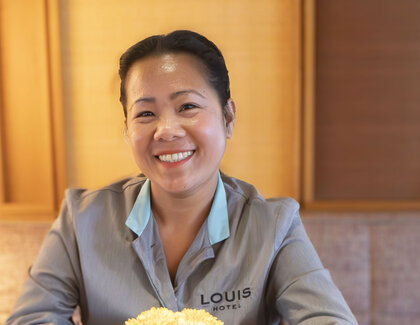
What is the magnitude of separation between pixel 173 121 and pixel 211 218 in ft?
0.86

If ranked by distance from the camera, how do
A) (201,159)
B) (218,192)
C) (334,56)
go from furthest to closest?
(334,56)
(218,192)
(201,159)

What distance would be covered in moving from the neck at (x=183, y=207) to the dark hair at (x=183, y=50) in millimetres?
223

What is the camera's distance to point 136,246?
0.91m

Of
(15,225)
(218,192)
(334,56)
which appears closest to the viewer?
(218,192)

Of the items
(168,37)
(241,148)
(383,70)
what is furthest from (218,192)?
(383,70)

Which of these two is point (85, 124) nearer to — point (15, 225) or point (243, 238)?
point (15, 225)

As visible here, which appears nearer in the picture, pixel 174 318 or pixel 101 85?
pixel 174 318

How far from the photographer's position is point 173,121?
0.82 metres

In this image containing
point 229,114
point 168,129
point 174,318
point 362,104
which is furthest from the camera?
point 362,104

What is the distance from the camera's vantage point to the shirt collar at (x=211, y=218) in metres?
0.94

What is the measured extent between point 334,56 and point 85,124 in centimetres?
104

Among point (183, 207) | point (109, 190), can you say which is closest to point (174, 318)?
point (183, 207)

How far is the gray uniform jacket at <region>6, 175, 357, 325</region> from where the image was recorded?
0.88 metres

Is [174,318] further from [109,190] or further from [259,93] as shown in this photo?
[259,93]
